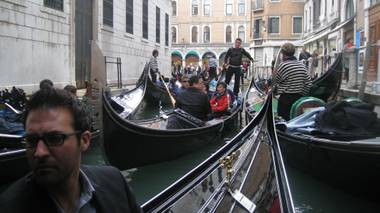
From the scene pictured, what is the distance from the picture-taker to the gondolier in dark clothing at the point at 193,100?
498cm

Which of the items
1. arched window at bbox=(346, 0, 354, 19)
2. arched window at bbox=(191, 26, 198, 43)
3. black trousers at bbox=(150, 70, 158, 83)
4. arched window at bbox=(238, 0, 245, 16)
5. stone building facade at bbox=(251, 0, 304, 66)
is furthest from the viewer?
arched window at bbox=(191, 26, 198, 43)

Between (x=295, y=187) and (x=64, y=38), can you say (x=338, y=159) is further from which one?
(x=64, y=38)

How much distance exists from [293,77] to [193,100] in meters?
1.01

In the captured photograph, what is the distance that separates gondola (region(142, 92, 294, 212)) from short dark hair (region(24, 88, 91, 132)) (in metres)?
0.63

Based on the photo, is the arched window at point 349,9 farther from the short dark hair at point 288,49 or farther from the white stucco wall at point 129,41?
the short dark hair at point 288,49

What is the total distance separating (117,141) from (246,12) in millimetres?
32052

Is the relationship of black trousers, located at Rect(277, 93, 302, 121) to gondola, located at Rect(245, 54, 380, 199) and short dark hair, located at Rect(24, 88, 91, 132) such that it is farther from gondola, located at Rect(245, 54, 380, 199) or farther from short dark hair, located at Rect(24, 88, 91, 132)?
short dark hair, located at Rect(24, 88, 91, 132)

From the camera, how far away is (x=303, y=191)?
12.0ft

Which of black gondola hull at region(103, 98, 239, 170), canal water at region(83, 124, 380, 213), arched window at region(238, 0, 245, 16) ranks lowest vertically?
canal water at region(83, 124, 380, 213)

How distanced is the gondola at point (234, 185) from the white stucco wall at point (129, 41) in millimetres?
8835

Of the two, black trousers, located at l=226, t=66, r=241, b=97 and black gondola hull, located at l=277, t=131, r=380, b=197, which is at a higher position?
black trousers, located at l=226, t=66, r=241, b=97

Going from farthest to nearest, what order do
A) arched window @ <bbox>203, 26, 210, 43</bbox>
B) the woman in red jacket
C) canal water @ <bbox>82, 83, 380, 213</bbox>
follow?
arched window @ <bbox>203, 26, 210, 43</bbox>
the woman in red jacket
canal water @ <bbox>82, 83, 380, 213</bbox>

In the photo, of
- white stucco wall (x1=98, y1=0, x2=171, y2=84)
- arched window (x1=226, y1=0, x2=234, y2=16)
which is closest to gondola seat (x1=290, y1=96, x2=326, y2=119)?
white stucco wall (x1=98, y1=0, x2=171, y2=84)

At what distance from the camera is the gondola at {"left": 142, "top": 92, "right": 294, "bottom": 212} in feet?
5.86
